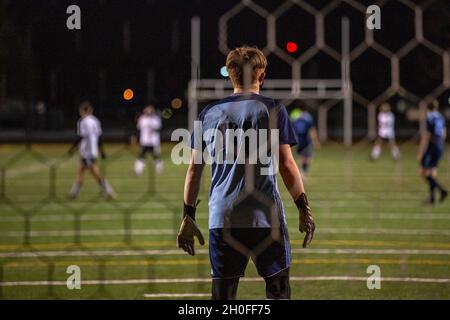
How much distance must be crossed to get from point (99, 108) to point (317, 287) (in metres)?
14.7

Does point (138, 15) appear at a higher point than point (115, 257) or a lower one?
higher

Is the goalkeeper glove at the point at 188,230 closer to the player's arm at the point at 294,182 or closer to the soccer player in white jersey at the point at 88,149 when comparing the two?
the player's arm at the point at 294,182

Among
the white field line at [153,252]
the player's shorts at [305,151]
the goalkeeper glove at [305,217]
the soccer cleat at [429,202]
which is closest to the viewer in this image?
the goalkeeper glove at [305,217]

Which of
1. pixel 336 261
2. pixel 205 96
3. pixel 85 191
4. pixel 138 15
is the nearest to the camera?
pixel 336 261

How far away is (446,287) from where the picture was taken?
22.4 feet

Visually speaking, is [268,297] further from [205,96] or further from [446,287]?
[205,96]

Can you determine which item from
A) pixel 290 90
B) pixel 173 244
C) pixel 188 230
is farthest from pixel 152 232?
pixel 290 90

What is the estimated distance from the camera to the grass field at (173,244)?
6.91 m

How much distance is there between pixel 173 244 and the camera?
364 inches

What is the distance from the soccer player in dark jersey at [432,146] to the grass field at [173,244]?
43cm

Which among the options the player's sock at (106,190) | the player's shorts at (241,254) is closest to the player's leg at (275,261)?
the player's shorts at (241,254)

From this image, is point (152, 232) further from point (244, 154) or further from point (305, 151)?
point (305, 151)

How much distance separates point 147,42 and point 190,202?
9.76m

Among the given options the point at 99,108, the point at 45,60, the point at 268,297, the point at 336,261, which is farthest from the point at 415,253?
the point at 99,108
